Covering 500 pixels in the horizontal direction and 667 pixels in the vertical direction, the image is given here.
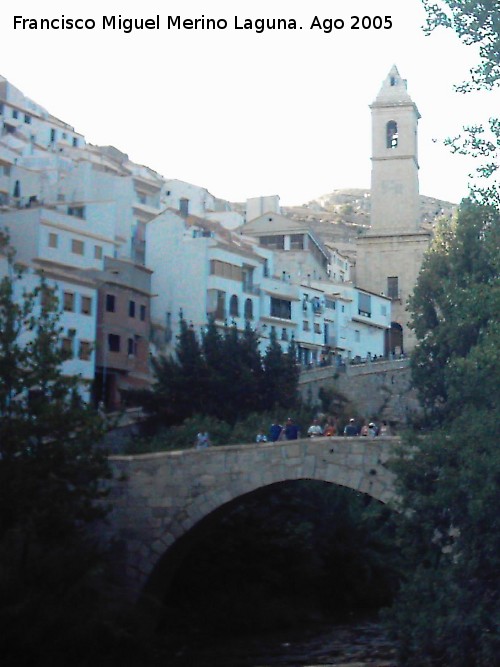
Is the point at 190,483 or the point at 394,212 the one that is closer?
the point at 190,483

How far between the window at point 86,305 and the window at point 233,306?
9.40 meters

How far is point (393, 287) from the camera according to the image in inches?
2766

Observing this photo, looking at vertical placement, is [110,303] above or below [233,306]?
below

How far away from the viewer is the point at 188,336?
1644 inches

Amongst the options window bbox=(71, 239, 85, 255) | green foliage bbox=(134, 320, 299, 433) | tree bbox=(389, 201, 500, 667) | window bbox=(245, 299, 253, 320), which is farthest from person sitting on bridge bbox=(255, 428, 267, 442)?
window bbox=(245, 299, 253, 320)

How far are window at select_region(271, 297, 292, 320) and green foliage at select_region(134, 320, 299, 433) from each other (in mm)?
13297

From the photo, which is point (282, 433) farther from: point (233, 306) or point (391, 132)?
point (391, 132)

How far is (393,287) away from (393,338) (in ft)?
9.87

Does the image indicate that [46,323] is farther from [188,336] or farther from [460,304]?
[188,336]

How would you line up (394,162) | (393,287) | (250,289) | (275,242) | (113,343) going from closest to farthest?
(113,343) < (250,289) < (275,242) < (393,287) < (394,162)

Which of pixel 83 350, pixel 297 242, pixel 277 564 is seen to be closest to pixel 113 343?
pixel 83 350

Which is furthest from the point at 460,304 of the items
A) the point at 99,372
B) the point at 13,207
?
the point at 13,207

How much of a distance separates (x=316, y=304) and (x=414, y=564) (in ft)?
121

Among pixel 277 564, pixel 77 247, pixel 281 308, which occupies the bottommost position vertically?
pixel 277 564
